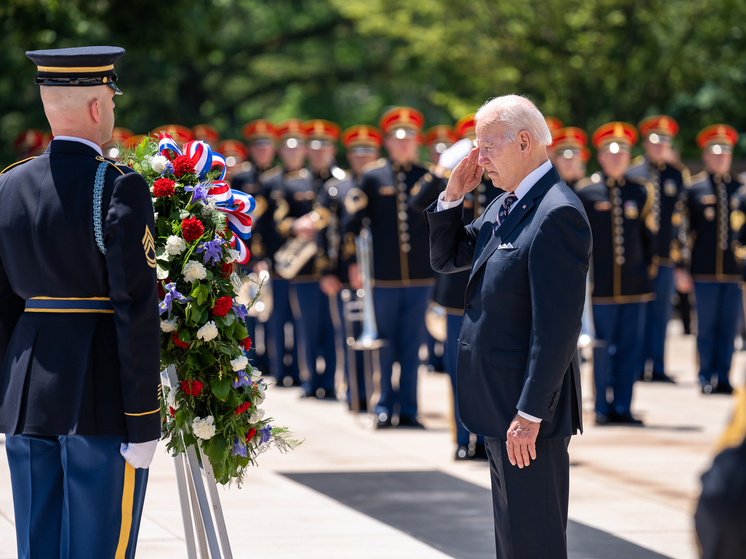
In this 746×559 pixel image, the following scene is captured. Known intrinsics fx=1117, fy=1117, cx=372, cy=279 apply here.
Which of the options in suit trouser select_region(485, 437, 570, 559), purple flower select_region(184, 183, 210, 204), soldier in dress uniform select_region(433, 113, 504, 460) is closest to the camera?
suit trouser select_region(485, 437, 570, 559)

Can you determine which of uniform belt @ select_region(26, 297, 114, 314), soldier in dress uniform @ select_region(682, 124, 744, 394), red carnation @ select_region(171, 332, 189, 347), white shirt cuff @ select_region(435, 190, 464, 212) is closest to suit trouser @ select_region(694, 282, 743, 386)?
soldier in dress uniform @ select_region(682, 124, 744, 394)

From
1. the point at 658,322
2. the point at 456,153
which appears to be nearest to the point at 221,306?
the point at 456,153

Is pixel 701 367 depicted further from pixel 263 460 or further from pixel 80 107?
pixel 80 107

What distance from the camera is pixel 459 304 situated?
23.7ft

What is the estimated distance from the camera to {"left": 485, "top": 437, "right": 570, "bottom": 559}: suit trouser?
3.63 meters

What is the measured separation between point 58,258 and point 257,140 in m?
8.77

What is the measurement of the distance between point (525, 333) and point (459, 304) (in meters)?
3.58

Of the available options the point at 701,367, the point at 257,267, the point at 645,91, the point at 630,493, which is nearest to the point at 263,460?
the point at 630,493

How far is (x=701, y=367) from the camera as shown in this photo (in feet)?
35.3

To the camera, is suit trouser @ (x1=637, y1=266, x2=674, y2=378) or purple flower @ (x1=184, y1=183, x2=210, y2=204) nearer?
purple flower @ (x1=184, y1=183, x2=210, y2=204)

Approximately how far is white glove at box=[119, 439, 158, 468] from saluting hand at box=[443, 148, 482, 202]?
1380mm

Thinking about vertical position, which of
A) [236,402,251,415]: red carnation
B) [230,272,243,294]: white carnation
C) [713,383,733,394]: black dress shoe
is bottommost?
[713,383,733,394]: black dress shoe

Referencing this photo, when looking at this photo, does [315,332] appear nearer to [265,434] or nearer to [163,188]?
[265,434]

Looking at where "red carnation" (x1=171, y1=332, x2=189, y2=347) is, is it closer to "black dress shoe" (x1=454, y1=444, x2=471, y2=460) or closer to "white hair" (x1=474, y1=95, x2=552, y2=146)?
"white hair" (x1=474, y1=95, x2=552, y2=146)
